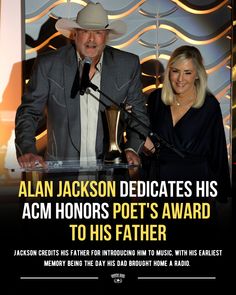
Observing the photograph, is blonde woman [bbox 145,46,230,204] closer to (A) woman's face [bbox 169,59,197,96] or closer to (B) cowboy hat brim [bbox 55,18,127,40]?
(A) woman's face [bbox 169,59,197,96]

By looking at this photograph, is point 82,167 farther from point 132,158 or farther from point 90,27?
point 90,27

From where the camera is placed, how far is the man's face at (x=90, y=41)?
2885 millimetres

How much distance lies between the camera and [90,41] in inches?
113

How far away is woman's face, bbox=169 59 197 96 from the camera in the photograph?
2.98 m

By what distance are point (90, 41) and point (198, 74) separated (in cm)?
58

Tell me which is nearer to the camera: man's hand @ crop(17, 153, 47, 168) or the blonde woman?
man's hand @ crop(17, 153, 47, 168)

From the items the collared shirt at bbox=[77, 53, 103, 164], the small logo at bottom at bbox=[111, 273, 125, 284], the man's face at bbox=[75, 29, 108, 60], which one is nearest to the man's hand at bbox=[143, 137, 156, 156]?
the collared shirt at bbox=[77, 53, 103, 164]

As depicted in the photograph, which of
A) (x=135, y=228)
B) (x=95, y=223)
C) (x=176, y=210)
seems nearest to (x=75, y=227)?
(x=95, y=223)

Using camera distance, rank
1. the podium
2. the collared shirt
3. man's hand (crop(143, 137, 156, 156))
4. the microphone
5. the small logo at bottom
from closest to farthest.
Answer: the microphone < the podium < man's hand (crop(143, 137, 156, 156)) < the collared shirt < the small logo at bottom

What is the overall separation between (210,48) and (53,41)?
33.9 inches

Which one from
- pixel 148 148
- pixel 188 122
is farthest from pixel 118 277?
pixel 188 122

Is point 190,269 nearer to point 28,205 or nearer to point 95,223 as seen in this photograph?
point 95,223

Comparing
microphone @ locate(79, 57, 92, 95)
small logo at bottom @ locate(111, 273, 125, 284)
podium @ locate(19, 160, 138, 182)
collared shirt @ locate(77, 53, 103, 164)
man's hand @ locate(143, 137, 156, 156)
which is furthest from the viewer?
small logo at bottom @ locate(111, 273, 125, 284)

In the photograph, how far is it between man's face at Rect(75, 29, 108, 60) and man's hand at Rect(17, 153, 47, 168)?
0.61 metres
